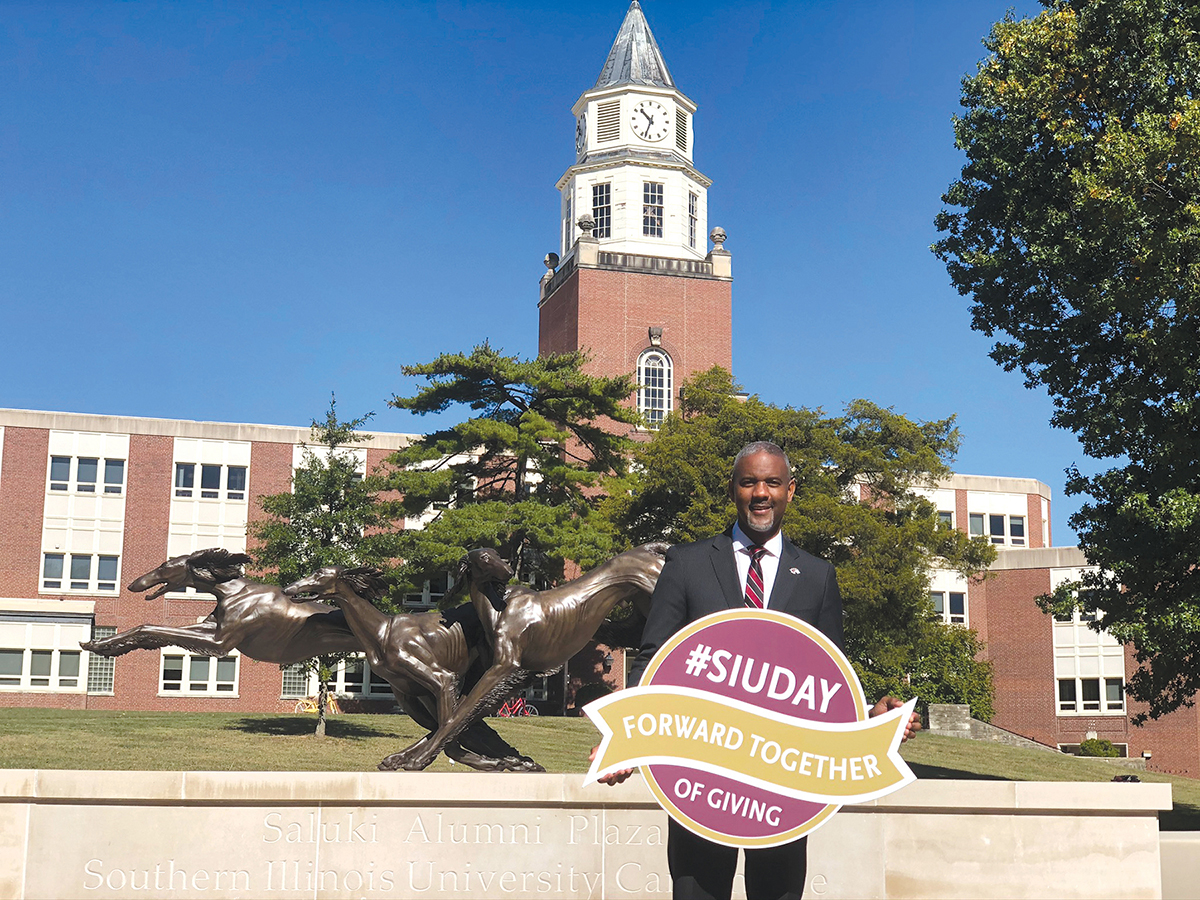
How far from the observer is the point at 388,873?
9.12 meters

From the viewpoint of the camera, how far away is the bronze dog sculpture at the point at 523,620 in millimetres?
10711

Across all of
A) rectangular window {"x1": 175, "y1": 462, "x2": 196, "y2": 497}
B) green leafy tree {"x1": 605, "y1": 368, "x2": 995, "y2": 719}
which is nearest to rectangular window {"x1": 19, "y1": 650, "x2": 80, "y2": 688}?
rectangular window {"x1": 175, "y1": 462, "x2": 196, "y2": 497}

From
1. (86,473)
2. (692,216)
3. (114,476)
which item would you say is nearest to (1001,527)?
(692,216)

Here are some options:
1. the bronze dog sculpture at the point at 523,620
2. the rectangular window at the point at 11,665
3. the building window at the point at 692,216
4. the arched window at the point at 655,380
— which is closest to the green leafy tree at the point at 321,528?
the bronze dog sculpture at the point at 523,620

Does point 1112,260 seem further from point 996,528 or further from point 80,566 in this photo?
point 996,528

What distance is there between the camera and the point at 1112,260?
2095 cm

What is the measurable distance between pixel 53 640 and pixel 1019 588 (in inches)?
1642

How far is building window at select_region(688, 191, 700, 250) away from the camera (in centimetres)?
6209

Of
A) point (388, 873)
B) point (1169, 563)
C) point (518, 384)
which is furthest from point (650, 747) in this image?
point (518, 384)

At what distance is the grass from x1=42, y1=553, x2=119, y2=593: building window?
1760cm

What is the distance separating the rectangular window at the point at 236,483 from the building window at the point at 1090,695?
1445 inches

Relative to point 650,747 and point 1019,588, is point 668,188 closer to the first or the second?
point 1019,588

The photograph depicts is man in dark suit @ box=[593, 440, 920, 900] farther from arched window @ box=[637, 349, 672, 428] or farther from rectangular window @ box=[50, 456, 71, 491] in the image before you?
arched window @ box=[637, 349, 672, 428]

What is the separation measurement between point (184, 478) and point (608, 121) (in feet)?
90.5
